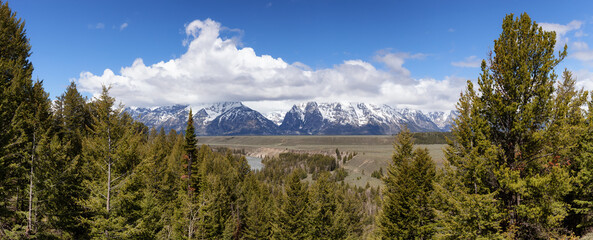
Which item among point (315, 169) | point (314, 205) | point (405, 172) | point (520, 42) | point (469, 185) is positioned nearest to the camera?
point (520, 42)

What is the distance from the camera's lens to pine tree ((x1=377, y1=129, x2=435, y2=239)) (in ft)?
79.2

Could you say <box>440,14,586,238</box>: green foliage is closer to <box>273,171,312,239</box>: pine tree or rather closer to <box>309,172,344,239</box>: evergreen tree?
<box>309,172,344,239</box>: evergreen tree

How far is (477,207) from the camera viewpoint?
13906 millimetres

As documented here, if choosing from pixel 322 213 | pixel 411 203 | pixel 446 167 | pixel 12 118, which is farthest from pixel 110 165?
pixel 322 213

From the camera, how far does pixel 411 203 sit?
79.9ft

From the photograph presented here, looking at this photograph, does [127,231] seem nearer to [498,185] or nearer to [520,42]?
[498,185]

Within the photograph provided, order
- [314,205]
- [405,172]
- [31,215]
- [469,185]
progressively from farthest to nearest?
[314,205]
[405,172]
[31,215]
[469,185]

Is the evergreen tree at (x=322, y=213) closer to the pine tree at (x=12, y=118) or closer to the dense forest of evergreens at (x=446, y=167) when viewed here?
the dense forest of evergreens at (x=446, y=167)

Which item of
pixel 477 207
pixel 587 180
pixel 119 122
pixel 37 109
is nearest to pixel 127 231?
pixel 119 122

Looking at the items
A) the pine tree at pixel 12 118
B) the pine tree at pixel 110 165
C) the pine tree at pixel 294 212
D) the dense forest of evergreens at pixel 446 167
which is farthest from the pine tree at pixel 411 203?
the pine tree at pixel 12 118

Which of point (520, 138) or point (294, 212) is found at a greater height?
point (520, 138)

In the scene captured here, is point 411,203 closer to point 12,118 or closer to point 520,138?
point 520,138

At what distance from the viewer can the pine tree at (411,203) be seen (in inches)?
950

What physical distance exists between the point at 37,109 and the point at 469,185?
1337 inches
